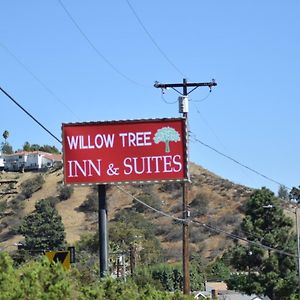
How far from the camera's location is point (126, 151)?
71.2 feet

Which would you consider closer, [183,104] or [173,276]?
[183,104]

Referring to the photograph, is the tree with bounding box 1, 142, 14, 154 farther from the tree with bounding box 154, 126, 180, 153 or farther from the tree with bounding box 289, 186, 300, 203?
the tree with bounding box 154, 126, 180, 153

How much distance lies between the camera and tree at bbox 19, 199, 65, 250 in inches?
3403

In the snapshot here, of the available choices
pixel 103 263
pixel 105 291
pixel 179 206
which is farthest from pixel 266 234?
pixel 179 206

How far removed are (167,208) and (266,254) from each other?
52531 mm

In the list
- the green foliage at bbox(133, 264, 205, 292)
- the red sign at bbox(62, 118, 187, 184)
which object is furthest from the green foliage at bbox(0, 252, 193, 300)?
the green foliage at bbox(133, 264, 205, 292)

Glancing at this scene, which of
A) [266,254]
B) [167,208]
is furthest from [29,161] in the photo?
[266,254]

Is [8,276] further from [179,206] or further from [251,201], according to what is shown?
[179,206]

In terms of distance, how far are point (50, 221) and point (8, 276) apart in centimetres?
7908

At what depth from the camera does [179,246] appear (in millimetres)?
100500

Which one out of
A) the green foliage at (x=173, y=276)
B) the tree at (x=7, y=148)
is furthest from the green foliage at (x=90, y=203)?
the tree at (x=7, y=148)

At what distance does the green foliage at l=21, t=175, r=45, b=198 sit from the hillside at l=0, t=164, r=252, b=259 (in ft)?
2.08

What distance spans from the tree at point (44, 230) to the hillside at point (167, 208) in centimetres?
451

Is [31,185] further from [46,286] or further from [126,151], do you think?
[46,286]
